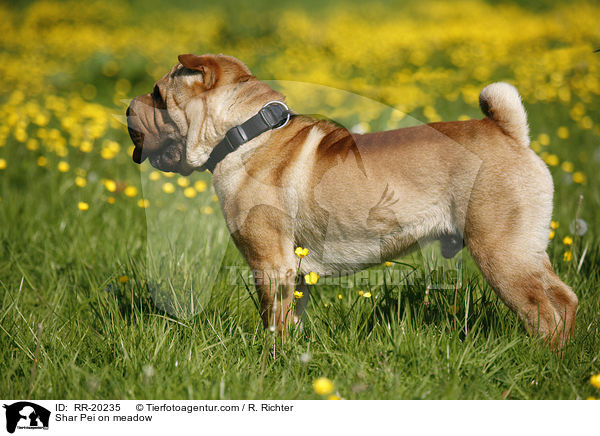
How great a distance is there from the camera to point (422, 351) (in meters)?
2.80

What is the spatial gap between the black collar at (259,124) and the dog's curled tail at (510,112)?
1.08 metres

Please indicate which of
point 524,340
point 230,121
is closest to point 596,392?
point 524,340

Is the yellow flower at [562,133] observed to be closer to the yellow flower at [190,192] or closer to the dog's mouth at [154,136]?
the yellow flower at [190,192]

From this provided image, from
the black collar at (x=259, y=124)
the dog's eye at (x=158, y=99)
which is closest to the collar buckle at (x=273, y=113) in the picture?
the black collar at (x=259, y=124)

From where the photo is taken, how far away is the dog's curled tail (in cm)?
289

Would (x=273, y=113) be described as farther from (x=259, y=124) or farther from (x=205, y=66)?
(x=205, y=66)

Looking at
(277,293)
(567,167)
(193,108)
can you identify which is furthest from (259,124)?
(567,167)

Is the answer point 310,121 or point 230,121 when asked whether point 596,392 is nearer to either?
point 310,121

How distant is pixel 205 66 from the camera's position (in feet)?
9.96

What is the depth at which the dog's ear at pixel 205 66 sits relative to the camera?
9.75ft

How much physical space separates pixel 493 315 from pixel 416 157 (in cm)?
100
